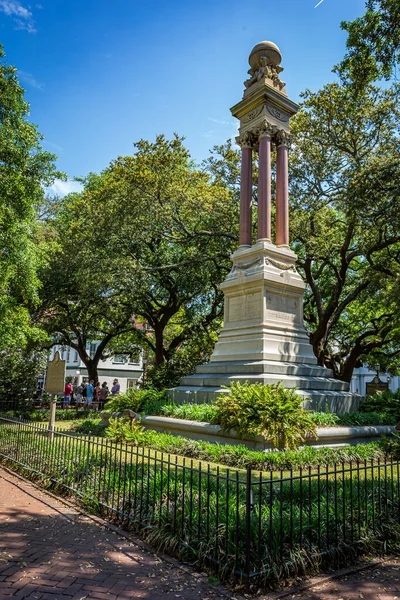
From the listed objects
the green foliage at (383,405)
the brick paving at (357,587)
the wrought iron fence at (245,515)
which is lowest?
the brick paving at (357,587)

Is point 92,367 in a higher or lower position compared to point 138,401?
higher

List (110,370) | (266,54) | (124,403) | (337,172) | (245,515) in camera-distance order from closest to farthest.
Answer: (245,515), (124,403), (266,54), (337,172), (110,370)

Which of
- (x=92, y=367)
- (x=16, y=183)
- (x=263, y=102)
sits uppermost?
(x=263, y=102)

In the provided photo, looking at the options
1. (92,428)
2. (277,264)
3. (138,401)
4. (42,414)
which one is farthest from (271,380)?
(42,414)

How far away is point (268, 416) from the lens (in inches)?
376

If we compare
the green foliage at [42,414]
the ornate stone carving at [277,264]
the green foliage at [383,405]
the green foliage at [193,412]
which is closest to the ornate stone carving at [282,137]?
the ornate stone carving at [277,264]

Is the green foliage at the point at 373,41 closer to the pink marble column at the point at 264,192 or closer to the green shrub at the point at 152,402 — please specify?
the pink marble column at the point at 264,192

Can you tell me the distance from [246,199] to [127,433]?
9.48m

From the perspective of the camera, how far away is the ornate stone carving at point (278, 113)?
53.3 feet

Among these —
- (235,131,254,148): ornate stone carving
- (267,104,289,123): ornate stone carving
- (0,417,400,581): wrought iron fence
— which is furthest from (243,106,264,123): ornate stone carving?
(0,417,400,581): wrought iron fence

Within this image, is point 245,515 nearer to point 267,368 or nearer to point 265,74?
point 267,368

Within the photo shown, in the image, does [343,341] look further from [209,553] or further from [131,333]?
[209,553]

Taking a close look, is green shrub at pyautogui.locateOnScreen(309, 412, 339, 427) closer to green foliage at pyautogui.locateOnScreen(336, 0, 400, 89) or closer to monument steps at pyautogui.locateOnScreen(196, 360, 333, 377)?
monument steps at pyautogui.locateOnScreen(196, 360, 333, 377)

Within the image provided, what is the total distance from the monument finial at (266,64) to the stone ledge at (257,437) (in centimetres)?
1198
